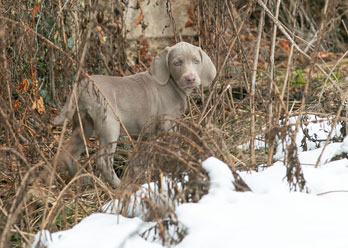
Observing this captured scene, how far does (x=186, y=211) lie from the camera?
2.93 meters

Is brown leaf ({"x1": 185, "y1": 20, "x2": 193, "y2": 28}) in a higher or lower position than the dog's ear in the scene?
higher

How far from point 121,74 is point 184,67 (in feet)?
4.41

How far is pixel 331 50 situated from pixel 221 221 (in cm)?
685

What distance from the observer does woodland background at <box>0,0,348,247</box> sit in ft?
10.3

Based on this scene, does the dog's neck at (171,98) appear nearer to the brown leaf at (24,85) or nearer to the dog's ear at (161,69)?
the dog's ear at (161,69)

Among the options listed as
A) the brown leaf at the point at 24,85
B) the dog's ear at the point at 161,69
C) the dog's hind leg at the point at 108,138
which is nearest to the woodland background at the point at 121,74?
the brown leaf at the point at 24,85

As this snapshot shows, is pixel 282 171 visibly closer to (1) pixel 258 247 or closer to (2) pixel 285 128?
(2) pixel 285 128

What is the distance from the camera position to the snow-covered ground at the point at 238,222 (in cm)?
288

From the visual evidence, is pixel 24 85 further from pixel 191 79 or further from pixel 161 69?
pixel 191 79

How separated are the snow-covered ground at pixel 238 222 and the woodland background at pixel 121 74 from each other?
0.08m

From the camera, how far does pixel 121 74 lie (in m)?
5.46

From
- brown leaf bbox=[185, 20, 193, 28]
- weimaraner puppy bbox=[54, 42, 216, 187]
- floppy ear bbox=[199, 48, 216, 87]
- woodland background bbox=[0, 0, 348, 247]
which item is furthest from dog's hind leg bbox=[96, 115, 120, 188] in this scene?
brown leaf bbox=[185, 20, 193, 28]

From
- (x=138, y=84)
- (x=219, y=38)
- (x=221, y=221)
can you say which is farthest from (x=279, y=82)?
(x=221, y=221)

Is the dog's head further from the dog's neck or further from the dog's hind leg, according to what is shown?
the dog's hind leg
